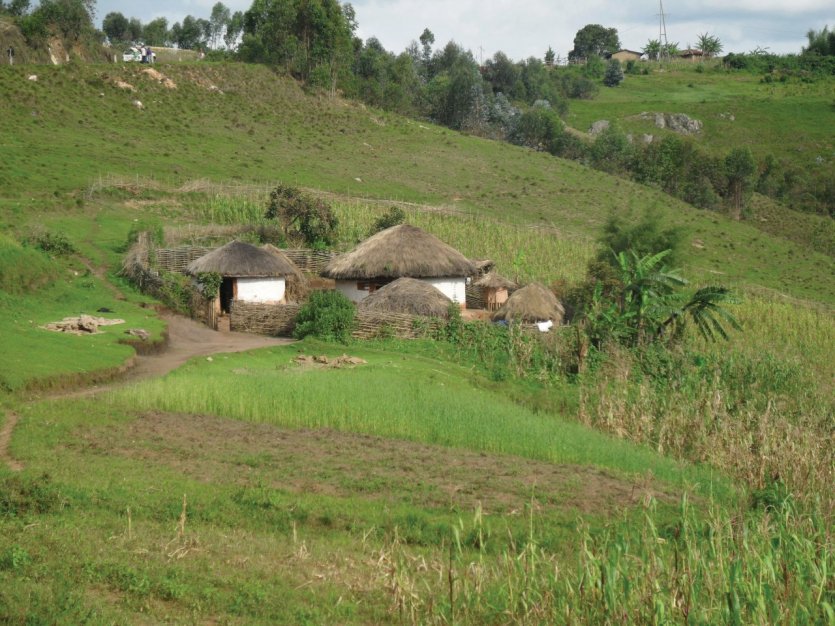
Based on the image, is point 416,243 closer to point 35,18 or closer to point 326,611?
point 326,611

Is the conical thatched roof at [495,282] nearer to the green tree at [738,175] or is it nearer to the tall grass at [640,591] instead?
the tall grass at [640,591]

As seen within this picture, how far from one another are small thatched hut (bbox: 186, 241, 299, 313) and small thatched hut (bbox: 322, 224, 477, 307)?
2.08m

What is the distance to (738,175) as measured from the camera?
6862 cm

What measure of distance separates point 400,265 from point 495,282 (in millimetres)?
3525

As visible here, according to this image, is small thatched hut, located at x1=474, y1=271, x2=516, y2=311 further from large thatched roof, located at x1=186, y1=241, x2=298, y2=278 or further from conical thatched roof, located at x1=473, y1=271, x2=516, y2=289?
large thatched roof, located at x1=186, y1=241, x2=298, y2=278

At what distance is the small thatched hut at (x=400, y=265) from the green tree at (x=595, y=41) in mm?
112661

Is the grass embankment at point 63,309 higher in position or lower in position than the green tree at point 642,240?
lower

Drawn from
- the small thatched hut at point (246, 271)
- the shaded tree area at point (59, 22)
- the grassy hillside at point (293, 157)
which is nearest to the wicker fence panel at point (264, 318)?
the small thatched hut at point (246, 271)

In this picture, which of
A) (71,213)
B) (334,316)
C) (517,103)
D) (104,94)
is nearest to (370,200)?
(71,213)


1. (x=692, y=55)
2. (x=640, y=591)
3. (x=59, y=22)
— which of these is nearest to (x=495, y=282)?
(x=640, y=591)

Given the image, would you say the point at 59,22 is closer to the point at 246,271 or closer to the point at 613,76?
the point at 246,271

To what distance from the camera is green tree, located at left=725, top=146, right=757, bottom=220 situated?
224ft

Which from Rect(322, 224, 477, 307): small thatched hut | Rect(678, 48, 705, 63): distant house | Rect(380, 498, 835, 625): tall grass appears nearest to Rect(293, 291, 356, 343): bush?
Rect(322, 224, 477, 307): small thatched hut

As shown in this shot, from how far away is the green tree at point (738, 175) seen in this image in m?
68.3
